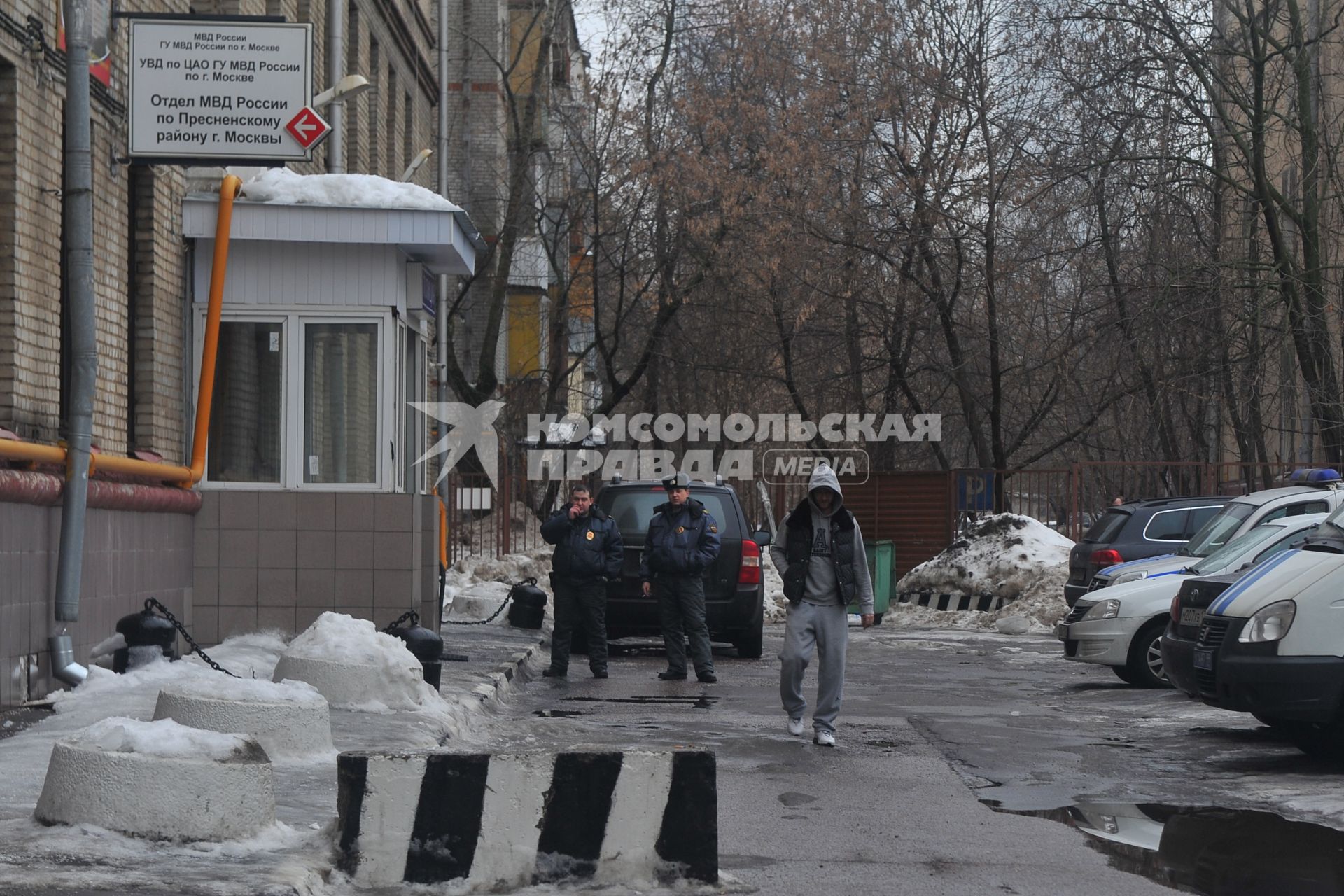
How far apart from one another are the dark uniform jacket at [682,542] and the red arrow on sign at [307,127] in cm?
475

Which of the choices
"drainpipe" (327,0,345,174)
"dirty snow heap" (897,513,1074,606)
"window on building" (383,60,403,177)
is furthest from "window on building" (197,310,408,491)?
"dirty snow heap" (897,513,1074,606)

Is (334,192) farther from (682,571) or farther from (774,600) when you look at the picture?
(774,600)

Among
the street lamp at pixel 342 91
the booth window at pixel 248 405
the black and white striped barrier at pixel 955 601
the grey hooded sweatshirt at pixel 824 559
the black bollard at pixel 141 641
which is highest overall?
the street lamp at pixel 342 91

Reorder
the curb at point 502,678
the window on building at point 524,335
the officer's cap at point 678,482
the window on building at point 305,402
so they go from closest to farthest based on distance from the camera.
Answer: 1. the curb at point 502,678
2. the window on building at point 305,402
3. the officer's cap at point 678,482
4. the window on building at point 524,335

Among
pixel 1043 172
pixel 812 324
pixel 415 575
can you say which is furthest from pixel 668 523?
pixel 812 324

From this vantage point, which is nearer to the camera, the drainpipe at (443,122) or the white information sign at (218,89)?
the white information sign at (218,89)

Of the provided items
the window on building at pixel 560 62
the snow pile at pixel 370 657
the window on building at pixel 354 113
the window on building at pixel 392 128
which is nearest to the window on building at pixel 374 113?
the window on building at pixel 392 128

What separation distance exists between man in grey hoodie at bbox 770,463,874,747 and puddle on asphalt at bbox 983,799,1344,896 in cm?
276

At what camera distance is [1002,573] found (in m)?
24.7

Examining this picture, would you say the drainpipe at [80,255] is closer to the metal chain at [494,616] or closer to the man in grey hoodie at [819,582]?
the man in grey hoodie at [819,582]

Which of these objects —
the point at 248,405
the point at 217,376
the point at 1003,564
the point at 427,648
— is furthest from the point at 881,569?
the point at 427,648

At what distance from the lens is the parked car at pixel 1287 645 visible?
9.37 meters

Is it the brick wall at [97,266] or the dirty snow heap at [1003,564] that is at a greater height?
the brick wall at [97,266]

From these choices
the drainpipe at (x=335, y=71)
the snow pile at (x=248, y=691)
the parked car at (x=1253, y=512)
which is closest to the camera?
the snow pile at (x=248, y=691)
